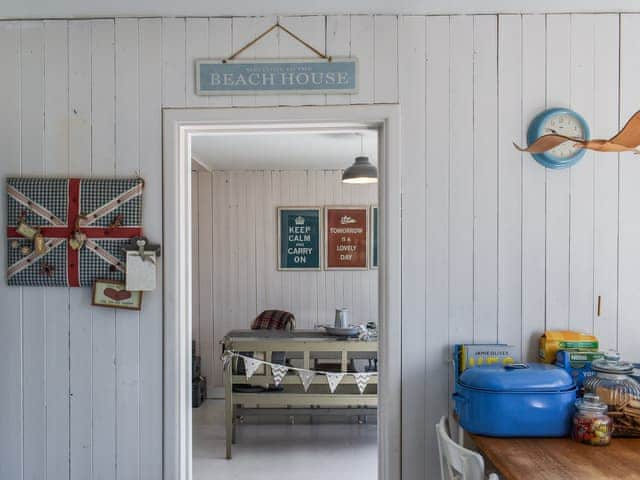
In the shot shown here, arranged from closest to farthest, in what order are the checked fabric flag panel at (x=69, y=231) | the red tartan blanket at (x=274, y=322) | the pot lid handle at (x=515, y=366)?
the pot lid handle at (x=515, y=366) → the checked fabric flag panel at (x=69, y=231) → the red tartan blanket at (x=274, y=322)

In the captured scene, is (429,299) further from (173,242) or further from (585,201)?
(173,242)

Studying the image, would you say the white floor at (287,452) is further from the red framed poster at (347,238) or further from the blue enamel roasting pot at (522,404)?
the blue enamel roasting pot at (522,404)

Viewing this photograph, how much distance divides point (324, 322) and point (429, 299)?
140 inches

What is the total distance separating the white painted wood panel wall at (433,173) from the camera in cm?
204

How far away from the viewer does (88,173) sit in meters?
2.08

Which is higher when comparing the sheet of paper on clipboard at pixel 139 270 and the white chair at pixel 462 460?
the sheet of paper on clipboard at pixel 139 270

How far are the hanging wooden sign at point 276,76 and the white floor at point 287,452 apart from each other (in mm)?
2641

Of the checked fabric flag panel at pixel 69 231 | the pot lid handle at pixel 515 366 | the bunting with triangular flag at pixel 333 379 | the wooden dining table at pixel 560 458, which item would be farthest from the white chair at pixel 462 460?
the bunting with triangular flag at pixel 333 379

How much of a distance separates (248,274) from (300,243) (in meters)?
0.68

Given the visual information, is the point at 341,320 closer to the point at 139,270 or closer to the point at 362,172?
the point at 362,172

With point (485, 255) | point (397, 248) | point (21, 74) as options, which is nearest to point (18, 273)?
point (21, 74)

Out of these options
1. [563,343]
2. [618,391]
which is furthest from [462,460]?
[563,343]

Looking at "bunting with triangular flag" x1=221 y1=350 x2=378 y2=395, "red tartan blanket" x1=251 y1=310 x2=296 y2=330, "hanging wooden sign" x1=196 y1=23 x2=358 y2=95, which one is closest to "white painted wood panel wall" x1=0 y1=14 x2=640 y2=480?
"hanging wooden sign" x1=196 y1=23 x2=358 y2=95

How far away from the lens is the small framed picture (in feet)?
6.72
